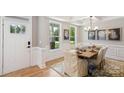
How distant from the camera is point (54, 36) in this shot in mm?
1720

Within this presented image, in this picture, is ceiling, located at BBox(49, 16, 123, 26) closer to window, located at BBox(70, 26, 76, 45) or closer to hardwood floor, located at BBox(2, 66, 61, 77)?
window, located at BBox(70, 26, 76, 45)

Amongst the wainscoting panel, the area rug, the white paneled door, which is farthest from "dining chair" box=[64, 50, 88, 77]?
the white paneled door

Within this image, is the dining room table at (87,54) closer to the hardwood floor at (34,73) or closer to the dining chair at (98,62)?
the dining chair at (98,62)

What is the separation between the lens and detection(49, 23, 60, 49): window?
1.70 metres

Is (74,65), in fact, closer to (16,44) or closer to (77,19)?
(77,19)

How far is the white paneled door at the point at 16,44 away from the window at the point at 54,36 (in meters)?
0.28

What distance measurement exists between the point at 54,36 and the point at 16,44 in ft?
1.59

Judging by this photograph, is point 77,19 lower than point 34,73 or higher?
higher

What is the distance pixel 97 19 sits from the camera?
162 centimetres

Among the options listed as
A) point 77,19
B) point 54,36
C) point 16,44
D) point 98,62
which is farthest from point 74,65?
point 16,44

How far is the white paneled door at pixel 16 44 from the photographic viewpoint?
156 cm
